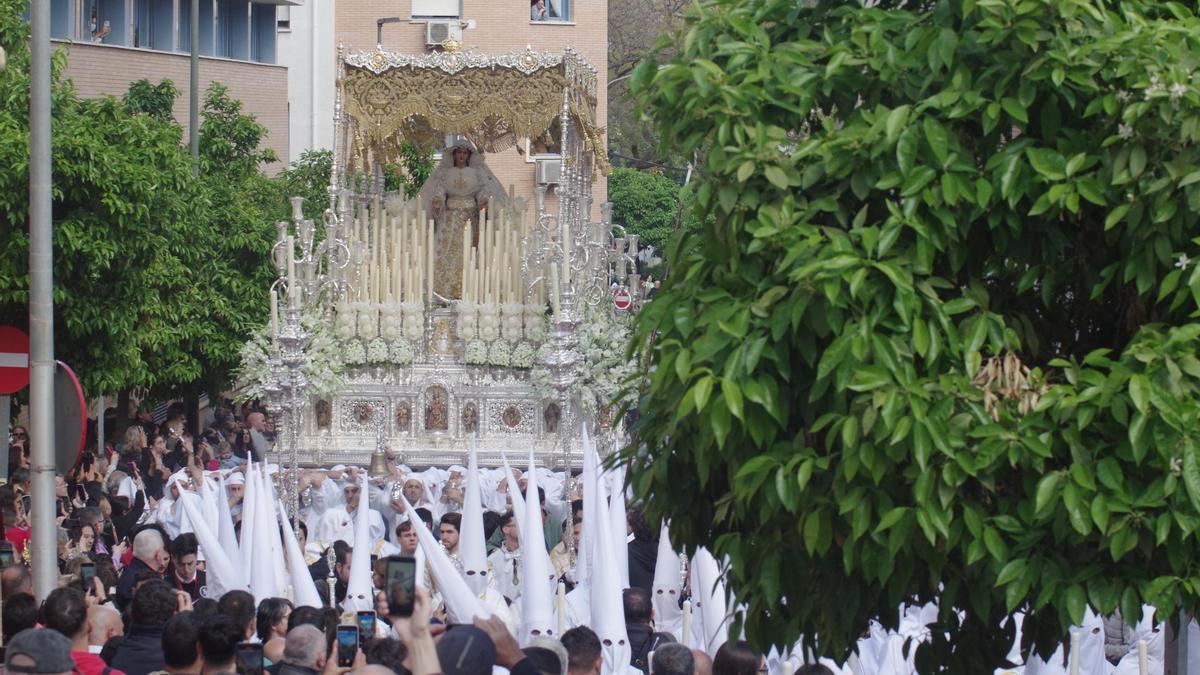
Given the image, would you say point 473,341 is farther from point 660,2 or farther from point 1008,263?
point 660,2

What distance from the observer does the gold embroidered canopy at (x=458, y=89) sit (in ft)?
65.7

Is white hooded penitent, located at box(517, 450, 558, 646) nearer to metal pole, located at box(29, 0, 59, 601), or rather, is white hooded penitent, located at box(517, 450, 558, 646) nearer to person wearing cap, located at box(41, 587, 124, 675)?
person wearing cap, located at box(41, 587, 124, 675)

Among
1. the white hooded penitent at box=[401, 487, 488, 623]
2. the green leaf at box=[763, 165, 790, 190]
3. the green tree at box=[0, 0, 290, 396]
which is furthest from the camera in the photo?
the green tree at box=[0, 0, 290, 396]

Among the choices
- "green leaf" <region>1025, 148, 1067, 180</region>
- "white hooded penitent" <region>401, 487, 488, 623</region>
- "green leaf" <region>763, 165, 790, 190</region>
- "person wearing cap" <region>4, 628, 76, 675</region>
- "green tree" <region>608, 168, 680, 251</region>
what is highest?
"green tree" <region>608, 168, 680, 251</region>

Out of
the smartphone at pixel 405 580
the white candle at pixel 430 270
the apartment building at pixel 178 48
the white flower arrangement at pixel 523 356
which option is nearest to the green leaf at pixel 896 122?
the smartphone at pixel 405 580

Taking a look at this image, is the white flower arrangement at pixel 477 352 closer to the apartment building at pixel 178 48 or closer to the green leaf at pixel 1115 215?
the green leaf at pixel 1115 215

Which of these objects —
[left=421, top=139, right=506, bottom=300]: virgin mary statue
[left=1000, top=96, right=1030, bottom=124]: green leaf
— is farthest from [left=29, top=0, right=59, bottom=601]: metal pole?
[left=421, top=139, right=506, bottom=300]: virgin mary statue

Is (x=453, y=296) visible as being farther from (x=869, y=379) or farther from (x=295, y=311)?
(x=869, y=379)

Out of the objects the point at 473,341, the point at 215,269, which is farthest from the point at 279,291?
the point at 473,341

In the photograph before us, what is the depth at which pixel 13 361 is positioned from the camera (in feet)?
36.0

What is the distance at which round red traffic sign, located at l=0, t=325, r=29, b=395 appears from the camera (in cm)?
1072

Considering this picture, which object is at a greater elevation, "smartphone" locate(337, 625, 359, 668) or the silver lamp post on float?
the silver lamp post on float

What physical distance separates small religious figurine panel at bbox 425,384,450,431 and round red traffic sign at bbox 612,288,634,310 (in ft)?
7.18

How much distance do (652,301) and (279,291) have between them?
19.3 metres
